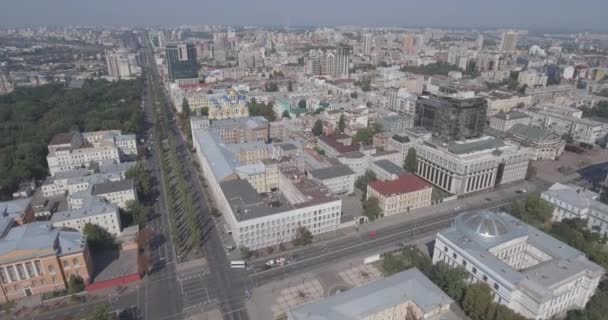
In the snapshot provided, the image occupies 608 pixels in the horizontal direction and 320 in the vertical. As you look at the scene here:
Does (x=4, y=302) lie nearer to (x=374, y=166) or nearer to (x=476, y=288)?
(x=476, y=288)

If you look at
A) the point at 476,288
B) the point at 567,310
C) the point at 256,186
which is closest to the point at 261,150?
the point at 256,186

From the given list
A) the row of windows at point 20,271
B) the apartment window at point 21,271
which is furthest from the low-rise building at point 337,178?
the apartment window at point 21,271

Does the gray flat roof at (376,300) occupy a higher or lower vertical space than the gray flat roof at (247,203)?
lower

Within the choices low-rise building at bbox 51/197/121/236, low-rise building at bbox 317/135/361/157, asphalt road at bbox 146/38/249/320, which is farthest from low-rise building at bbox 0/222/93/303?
low-rise building at bbox 317/135/361/157

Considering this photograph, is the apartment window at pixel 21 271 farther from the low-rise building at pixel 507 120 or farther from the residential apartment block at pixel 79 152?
the low-rise building at pixel 507 120

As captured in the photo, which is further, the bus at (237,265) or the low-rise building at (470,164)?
the low-rise building at (470,164)

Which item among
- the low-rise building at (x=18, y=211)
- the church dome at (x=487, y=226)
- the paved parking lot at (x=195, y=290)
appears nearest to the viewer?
the paved parking lot at (x=195, y=290)

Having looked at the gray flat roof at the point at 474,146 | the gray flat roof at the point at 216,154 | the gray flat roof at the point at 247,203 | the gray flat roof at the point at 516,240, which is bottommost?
the gray flat roof at the point at 516,240
